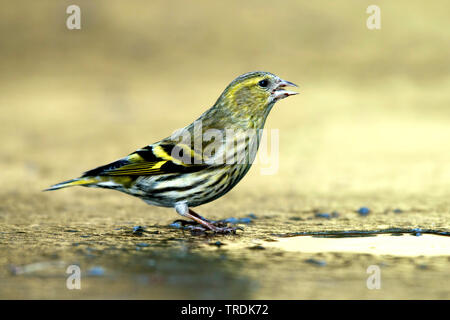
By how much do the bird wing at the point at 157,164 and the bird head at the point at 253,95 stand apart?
46 cm

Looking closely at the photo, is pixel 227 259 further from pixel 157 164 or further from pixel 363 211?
pixel 363 211

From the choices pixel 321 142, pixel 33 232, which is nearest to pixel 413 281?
pixel 33 232

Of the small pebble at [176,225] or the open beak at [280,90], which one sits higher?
the open beak at [280,90]

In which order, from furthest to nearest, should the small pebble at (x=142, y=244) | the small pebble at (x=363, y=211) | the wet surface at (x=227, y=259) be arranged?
the small pebble at (x=363, y=211) < the small pebble at (x=142, y=244) < the wet surface at (x=227, y=259)

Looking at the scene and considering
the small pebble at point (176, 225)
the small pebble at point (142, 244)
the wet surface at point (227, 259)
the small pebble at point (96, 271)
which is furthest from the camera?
the small pebble at point (176, 225)

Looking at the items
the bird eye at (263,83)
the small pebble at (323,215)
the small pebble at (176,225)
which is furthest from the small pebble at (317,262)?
the bird eye at (263,83)

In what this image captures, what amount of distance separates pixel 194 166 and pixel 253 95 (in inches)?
27.6

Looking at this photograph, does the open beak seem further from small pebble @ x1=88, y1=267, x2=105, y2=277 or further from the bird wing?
small pebble @ x1=88, y1=267, x2=105, y2=277

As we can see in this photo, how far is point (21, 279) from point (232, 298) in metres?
0.97

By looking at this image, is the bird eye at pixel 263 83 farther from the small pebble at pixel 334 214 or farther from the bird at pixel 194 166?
the small pebble at pixel 334 214

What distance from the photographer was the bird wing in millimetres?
4121

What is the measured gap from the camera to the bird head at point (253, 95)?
4.39 metres

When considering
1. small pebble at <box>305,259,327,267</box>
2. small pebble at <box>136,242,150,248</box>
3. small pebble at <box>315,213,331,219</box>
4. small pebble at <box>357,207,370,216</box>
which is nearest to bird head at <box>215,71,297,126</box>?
small pebble at <box>315,213,331,219</box>

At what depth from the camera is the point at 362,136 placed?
7906mm
